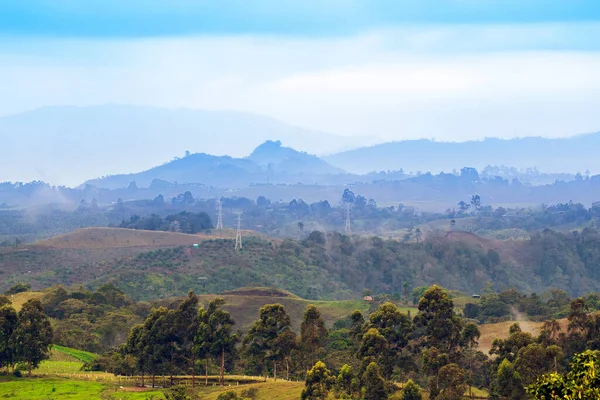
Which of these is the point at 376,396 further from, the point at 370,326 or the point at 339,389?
the point at 370,326

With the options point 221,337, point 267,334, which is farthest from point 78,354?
point 267,334

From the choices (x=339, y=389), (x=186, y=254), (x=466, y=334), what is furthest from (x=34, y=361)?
(x=186, y=254)

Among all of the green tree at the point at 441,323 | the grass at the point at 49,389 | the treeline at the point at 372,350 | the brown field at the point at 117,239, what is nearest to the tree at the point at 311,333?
the treeline at the point at 372,350

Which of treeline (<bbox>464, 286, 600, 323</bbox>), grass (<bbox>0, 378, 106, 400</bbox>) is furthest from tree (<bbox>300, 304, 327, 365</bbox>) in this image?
treeline (<bbox>464, 286, 600, 323</bbox>)

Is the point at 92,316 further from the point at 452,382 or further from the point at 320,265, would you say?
the point at 320,265

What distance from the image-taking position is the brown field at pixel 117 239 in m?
183

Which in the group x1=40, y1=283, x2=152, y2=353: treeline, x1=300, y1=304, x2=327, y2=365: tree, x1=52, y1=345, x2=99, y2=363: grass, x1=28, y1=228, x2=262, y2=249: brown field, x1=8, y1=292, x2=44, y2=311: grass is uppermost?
x1=28, y1=228, x2=262, y2=249: brown field

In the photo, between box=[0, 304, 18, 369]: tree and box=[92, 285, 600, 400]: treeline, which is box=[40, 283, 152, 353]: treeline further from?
box=[92, 285, 600, 400]: treeline

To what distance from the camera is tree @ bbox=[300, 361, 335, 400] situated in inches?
1850

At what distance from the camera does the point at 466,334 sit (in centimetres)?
5325

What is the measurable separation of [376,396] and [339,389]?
314 cm

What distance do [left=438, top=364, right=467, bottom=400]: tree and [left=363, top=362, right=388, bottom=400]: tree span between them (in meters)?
3.09

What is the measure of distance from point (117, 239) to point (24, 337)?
133m

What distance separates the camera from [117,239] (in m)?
192
